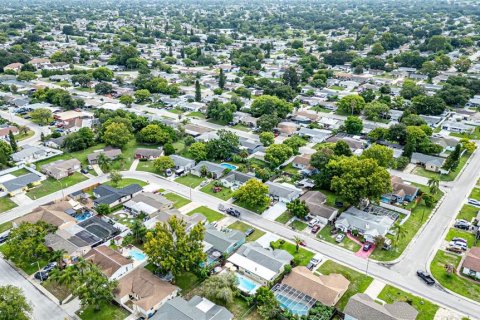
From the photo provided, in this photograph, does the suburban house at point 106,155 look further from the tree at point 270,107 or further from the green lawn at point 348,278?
the green lawn at point 348,278

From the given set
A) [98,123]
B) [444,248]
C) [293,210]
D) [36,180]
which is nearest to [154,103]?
[98,123]

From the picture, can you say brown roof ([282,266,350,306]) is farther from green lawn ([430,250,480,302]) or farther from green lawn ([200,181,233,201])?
green lawn ([200,181,233,201])

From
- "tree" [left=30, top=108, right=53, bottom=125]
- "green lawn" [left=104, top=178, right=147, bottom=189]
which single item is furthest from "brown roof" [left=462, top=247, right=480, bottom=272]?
"tree" [left=30, top=108, right=53, bottom=125]

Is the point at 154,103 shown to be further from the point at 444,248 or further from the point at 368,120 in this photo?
the point at 444,248

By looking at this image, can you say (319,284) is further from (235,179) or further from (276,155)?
(276,155)

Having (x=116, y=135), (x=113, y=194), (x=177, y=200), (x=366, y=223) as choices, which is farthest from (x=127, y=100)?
(x=366, y=223)

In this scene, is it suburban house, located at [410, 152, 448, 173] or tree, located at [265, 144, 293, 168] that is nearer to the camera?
tree, located at [265, 144, 293, 168]

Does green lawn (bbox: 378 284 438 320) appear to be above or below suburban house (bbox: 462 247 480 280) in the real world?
below
